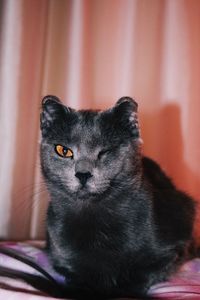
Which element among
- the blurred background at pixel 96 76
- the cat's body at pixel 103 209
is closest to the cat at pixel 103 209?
the cat's body at pixel 103 209

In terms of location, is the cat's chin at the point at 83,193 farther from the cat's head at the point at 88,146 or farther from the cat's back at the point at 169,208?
the cat's back at the point at 169,208

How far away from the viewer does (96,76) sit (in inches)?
61.6

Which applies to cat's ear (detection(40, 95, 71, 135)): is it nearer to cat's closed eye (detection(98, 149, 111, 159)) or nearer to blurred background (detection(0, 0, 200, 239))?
cat's closed eye (detection(98, 149, 111, 159))

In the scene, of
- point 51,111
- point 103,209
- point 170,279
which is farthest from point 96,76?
point 170,279

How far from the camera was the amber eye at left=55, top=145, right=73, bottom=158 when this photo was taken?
39.1 inches

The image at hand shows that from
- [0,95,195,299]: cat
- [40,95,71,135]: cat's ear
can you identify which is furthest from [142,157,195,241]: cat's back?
[40,95,71,135]: cat's ear

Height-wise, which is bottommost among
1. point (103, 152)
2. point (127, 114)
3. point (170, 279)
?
point (170, 279)

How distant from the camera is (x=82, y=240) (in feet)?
3.35

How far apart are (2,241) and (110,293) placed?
0.59 m

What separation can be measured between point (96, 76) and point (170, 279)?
83cm

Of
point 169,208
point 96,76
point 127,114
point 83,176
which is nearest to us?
point 83,176

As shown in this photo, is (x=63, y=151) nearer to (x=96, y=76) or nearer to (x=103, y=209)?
(x=103, y=209)

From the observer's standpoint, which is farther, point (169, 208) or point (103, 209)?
point (169, 208)

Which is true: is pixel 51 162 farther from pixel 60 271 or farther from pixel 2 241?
pixel 2 241
